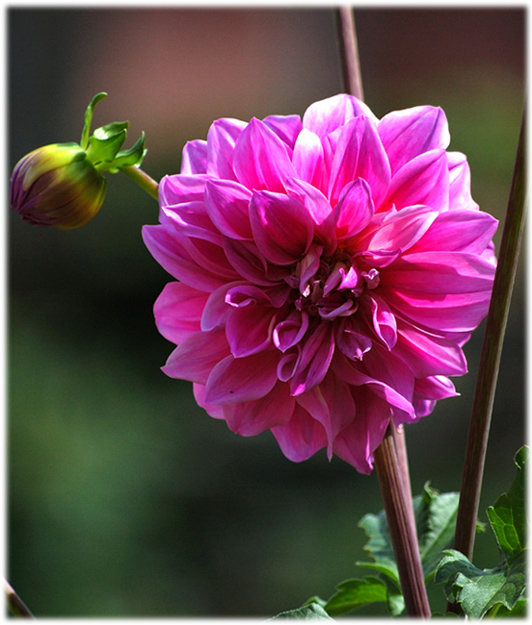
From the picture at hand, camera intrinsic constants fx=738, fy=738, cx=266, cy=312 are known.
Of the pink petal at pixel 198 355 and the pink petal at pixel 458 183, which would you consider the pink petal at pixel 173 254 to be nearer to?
the pink petal at pixel 198 355

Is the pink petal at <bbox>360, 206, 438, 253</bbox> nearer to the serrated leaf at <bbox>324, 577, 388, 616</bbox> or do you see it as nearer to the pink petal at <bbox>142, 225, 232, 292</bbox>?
the pink petal at <bbox>142, 225, 232, 292</bbox>

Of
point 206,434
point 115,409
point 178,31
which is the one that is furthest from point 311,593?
point 178,31

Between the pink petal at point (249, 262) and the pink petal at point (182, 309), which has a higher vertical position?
the pink petal at point (249, 262)

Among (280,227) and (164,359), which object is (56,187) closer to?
(280,227)

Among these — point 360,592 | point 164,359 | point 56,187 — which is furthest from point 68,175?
point 164,359

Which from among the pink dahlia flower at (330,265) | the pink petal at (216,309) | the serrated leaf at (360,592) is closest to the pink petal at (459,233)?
the pink dahlia flower at (330,265)

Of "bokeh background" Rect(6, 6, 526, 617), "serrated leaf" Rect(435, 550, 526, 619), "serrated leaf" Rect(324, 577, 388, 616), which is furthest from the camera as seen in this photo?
"bokeh background" Rect(6, 6, 526, 617)

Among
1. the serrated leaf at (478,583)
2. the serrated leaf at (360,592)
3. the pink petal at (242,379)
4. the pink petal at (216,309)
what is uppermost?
the pink petal at (216,309)

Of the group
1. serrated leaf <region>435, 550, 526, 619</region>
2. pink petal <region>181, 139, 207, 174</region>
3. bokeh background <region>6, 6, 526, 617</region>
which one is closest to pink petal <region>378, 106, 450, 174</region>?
pink petal <region>181, 139, 207, 174</region>
